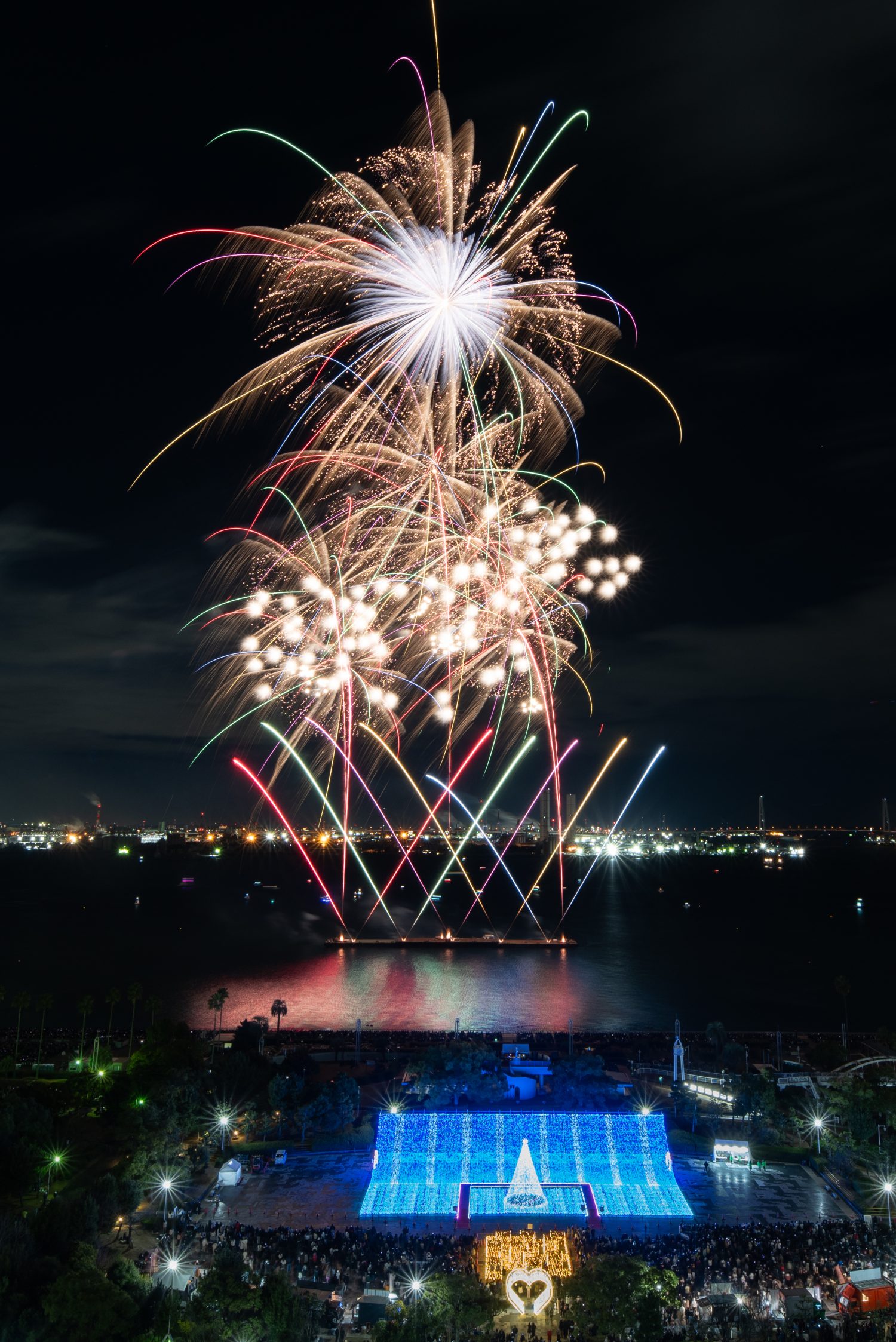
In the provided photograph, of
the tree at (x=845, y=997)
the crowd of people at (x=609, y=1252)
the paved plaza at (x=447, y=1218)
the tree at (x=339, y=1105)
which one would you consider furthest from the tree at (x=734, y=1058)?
the tree at (x=339, y=1105)

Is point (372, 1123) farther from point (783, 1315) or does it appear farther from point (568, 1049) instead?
point (783, 1315)

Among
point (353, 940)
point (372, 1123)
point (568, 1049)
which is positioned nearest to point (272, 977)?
point (353, 940)

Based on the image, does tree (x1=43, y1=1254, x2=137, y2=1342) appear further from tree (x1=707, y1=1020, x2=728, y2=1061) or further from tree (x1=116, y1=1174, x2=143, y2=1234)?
tree (x1=707, y1=1020, x2=728, y2=1061)

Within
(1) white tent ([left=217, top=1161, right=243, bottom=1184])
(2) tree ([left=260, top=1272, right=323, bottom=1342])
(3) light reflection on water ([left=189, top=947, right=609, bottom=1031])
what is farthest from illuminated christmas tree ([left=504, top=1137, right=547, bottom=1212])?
(3) light reflection on water ([left=189, top=947, right=609, bottom=1031])

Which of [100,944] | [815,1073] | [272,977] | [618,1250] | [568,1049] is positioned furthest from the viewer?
[100,944]

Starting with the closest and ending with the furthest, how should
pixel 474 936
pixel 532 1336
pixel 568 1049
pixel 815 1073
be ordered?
1. pixel 532 1336
2. pixel 815 1073
3. pixel 568 1049
4. pixel 474 936

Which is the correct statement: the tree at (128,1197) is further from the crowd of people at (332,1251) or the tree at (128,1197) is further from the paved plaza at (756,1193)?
the paved plaza at (756,1193)

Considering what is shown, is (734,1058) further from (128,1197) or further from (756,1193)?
(128,1197)
